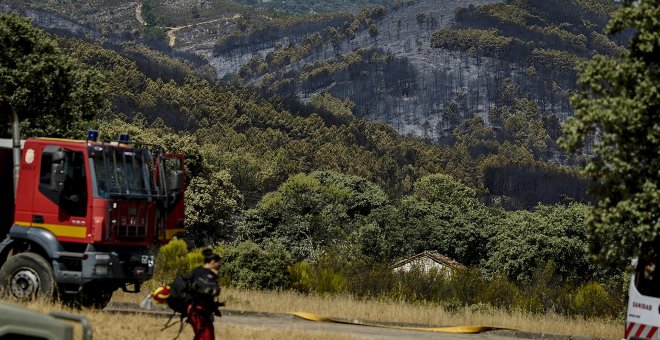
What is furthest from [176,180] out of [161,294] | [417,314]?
[417,314]

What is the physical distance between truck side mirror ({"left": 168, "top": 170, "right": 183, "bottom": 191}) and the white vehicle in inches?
358

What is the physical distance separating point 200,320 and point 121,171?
6597 millimetres

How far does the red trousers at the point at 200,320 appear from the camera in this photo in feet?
52.2

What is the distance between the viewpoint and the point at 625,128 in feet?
53.2

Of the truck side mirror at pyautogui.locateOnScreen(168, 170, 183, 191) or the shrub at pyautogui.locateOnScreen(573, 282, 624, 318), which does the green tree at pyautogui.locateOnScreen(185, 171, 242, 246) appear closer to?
the shrub at pyautogui.locateOnScreen(573, 282, 624, 318)

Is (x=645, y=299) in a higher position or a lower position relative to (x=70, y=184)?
lower

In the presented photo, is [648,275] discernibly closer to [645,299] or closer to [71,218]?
[645,299]

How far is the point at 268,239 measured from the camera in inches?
2931

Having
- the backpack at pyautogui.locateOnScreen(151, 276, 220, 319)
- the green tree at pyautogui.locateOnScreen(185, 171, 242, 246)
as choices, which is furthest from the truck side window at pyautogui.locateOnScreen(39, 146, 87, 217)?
Result: the green tree at pyautogui.locateOnScreen(185, 171, 242, 246)

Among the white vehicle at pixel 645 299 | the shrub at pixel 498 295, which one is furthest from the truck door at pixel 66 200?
the shrub at pixel 498 295

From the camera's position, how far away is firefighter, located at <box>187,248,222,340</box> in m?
15.8

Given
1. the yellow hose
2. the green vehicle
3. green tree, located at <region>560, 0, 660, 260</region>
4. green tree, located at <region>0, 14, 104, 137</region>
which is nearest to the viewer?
the green vehicle

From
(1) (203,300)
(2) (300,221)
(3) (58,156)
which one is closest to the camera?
(1) (203,300)

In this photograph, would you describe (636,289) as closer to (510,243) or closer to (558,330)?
(558,330)
